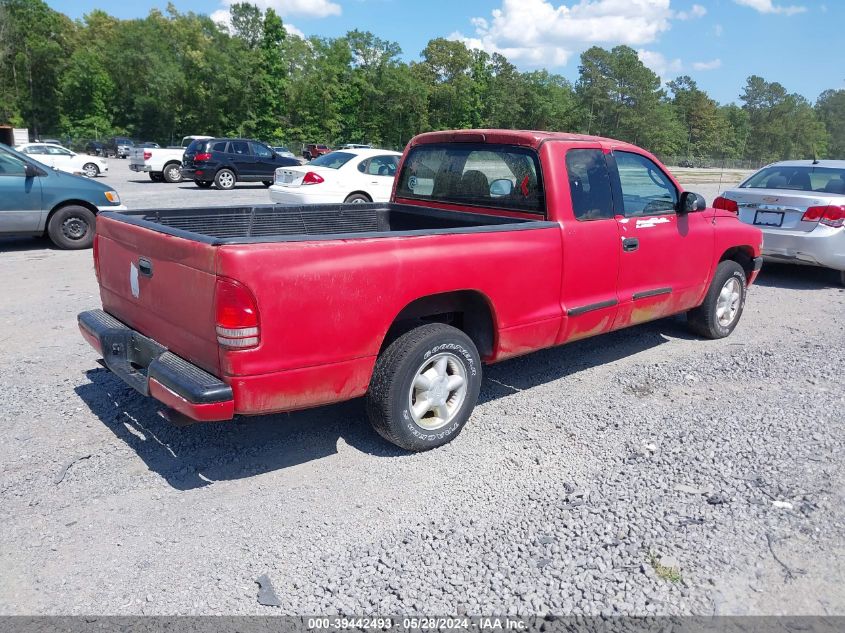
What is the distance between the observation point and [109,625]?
2.64 metres

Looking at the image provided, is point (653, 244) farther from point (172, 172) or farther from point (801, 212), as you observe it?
point (172, 172)

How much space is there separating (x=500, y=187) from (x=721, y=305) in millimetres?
2897

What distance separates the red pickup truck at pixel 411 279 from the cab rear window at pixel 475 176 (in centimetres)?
1

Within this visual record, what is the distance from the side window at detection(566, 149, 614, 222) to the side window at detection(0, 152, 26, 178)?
849cm

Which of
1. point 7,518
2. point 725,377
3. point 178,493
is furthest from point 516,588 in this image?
point 725,377

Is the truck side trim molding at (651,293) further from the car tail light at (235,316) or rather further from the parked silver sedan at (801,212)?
the parked silver sedan at (801,212)

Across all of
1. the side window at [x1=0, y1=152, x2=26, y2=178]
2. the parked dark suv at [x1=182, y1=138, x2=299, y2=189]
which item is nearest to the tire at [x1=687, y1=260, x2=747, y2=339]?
the side window at [x1=0, y1=152, x2=26, y2=178]

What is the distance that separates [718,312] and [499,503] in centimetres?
402

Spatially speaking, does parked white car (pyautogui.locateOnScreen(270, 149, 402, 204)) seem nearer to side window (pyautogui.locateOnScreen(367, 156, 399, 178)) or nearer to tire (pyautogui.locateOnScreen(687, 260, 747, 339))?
side window (pyautogui.locateOnScreen(367, 156, 399, 178))

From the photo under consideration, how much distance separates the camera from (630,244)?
5129 millimetres

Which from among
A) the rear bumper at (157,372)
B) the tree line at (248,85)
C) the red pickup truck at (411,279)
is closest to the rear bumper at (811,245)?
the red pickup truck at (411,279)

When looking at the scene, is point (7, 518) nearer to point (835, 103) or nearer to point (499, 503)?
point (499, 503)

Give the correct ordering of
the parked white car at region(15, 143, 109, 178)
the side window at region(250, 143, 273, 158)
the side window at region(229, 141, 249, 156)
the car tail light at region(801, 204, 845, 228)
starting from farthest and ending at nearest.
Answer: the parked white car at region(15, 143, 109, 178) < the side window at region(250, 143, 273, 158) < the side window at region(229, 141, 249, 156) < the car tail light at region(801, 204, 845, 228)

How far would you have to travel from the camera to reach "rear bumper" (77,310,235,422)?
10.7 ft
